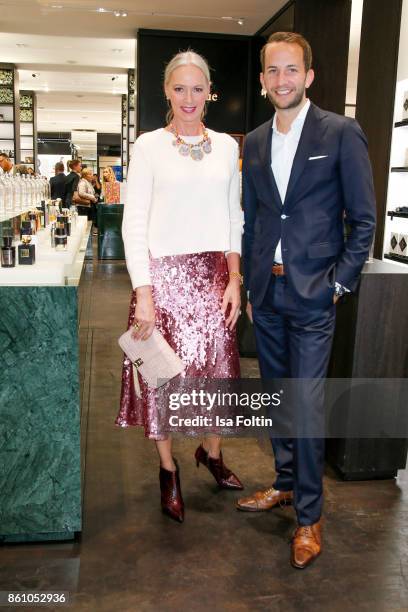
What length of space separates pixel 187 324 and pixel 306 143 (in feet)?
2.34

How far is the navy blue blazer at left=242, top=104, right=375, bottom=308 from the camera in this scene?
1847 millimetres

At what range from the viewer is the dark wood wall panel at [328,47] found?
6.53 metres

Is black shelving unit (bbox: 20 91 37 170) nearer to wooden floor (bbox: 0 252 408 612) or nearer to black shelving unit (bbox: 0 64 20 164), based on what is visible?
black shelving unit (bbox: 0 64 20 164)

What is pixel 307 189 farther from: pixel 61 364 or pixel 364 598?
pixel 364 598

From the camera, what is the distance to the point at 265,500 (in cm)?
231

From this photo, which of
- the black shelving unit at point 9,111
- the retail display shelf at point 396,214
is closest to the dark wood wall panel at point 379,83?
the retail display shelf at point 396,214

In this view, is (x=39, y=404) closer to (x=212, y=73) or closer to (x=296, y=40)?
(x=296, y=40)

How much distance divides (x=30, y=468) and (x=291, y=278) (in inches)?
40.2

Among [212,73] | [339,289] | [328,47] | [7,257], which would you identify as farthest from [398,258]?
[212,73]

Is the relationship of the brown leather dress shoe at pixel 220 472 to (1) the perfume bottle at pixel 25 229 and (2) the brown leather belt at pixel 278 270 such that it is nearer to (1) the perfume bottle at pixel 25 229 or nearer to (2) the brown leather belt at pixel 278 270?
(2) the brown leather belt at pixel 278 270

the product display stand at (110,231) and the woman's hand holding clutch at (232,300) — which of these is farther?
the product display stand at (110,231)

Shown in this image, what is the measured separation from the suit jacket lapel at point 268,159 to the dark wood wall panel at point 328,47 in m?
4.87

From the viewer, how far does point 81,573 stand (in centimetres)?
189

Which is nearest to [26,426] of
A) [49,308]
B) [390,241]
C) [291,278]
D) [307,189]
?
[49,308]
